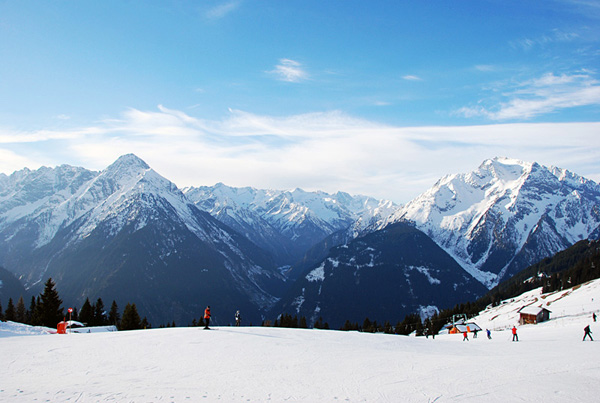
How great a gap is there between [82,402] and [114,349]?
11.9 metres

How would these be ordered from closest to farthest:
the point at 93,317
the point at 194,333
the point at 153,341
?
the point at 153,341 → the point at 194,333 → the point at 93,317

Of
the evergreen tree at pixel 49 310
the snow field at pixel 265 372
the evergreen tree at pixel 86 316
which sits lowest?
the evergreen tree at pixel 86 316

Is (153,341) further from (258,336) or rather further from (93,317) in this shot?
(93,317)

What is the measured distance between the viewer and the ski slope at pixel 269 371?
17.7 m

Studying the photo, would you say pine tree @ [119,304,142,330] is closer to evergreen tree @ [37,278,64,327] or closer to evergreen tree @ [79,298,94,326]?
evergreen tree @ [37,278,64,327]

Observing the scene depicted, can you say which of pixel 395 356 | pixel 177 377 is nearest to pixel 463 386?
pixel 395 356

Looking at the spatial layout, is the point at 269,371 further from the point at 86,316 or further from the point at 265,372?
the point at 86,316

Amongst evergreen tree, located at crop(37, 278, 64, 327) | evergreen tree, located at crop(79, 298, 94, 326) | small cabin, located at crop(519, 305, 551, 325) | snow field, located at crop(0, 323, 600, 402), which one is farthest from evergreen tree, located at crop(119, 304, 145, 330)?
small cabin, located at crop(519, 305, 551, 325)

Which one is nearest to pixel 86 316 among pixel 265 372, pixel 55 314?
pixel 55 314

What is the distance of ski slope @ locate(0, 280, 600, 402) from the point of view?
17.7 m

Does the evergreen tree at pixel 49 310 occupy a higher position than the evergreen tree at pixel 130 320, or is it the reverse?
the evergreen tree at pixel 49 310

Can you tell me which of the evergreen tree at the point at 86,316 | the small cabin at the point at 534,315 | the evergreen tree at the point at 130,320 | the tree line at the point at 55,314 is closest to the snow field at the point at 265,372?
→ the tree line at the point at 55,314

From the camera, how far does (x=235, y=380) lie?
1977 centimetres

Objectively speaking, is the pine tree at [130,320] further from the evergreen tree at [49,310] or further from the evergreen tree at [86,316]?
the evergreen tree at [86,316]
